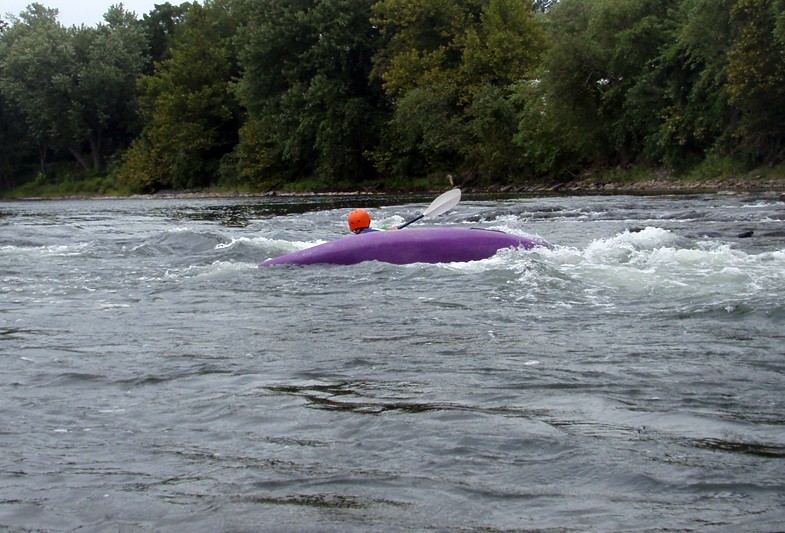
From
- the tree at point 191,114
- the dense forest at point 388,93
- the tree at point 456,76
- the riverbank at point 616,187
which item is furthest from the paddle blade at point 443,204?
the tree at point 191,114

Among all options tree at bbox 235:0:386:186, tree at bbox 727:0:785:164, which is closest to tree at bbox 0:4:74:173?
tree at bbox 235:0:386:186

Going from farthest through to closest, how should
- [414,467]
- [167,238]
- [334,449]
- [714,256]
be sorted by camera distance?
[167,238] → [714,256] → [334,449] → [414,467]

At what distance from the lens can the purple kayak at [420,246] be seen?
30.0 feet

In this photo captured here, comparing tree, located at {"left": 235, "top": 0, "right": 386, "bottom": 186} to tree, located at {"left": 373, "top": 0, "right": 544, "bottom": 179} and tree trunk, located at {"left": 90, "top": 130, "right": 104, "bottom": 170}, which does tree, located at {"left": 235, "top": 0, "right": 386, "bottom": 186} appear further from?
tree trunk, located at {"left": 90, "top": 130, "right": 104, "bottom": 170}

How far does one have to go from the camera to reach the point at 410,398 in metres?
4.36

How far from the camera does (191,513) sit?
10.0 feet

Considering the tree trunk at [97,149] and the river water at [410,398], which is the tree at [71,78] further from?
the river water at [410,398]

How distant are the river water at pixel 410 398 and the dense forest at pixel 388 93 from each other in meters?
17.6

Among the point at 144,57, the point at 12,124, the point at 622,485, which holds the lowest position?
the point at 622,485

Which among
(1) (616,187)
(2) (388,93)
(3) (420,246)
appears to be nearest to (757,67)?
(1) (616,187)

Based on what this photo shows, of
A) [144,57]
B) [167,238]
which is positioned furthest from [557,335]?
[144,57]

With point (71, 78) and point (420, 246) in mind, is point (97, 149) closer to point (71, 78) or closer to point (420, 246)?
point (71, 78)

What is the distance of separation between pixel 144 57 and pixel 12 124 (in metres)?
8.73

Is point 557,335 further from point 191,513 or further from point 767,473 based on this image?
point 191,513
